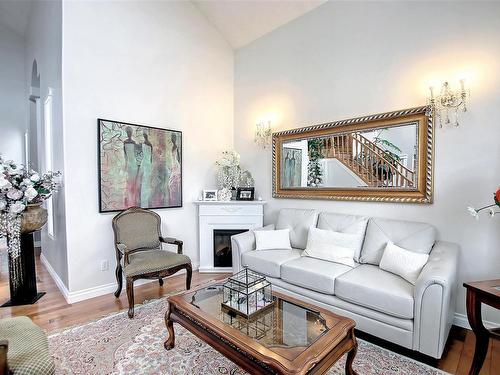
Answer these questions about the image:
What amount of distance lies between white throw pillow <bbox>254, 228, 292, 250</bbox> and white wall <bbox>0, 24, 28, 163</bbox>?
5631 millimetres

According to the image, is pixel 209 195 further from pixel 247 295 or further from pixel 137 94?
pixel 247 295

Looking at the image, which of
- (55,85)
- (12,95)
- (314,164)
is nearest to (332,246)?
(314,164)

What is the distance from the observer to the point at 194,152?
4.12m

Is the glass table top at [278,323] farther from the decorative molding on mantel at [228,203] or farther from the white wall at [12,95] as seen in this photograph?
the white wall at [12,95]

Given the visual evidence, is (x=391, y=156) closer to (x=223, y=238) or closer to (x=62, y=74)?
(x=223, y=238)

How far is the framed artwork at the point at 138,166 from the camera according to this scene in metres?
3.20

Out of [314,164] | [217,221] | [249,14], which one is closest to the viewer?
[314,164]

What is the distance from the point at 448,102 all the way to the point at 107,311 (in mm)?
3974

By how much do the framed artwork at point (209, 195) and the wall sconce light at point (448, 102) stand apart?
2.93 metres

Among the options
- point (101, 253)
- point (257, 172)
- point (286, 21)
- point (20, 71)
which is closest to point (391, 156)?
point (257, 172)

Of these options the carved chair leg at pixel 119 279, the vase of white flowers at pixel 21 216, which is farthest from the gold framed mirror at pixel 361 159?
the vase of white flowers at pixel 21 216

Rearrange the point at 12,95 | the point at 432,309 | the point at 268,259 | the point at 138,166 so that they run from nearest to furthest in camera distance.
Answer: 1. the point at 432,309
2. the point at 268,259
3. the point at 138,166
4. the point at 12,95

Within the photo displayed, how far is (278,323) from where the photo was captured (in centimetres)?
174

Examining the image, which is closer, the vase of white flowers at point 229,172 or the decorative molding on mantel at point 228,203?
the decorative molding on mantel at point 228,203
